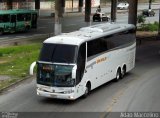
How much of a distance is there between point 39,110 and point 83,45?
3990 mm

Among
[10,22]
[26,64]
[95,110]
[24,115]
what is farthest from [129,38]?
[10,22]

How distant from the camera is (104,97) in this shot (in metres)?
23.0

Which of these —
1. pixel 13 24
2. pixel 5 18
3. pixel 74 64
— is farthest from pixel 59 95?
pixel 13 24

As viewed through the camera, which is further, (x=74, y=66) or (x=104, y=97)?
(x=104, y=97)

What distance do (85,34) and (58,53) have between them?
9.10 feet

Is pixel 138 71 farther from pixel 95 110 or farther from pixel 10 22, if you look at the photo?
pixel 10 22

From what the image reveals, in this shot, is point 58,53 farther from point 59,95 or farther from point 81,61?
point 59,95

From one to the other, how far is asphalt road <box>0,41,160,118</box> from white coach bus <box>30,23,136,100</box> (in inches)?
19.7

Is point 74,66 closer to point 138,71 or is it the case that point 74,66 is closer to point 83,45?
point 83,45

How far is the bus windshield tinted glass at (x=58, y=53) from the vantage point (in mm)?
21531

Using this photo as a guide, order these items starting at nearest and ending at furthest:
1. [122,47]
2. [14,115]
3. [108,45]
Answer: [14,115]
[108,45]
[122,47]

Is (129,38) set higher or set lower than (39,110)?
higher

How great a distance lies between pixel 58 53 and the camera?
71.2 ft

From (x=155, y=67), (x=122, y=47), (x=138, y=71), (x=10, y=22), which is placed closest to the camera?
(x=122, y=47)
